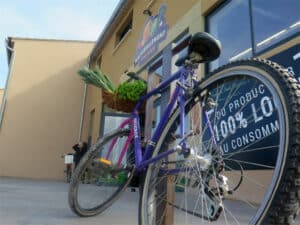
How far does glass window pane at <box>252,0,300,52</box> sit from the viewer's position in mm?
3568

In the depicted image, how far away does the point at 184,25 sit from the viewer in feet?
18.6

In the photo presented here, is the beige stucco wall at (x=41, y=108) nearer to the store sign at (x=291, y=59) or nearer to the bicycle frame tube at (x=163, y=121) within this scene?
the store sign at (x=291, y=59)

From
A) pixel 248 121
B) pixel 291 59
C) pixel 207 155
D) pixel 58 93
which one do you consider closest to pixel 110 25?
pixel 58 93

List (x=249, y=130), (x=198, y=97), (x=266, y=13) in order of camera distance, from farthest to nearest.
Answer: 1. (x=266, y=13)
2. (x=249, y=130)
3. (x=198, y=97)

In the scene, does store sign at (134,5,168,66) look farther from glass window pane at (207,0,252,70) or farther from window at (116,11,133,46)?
window at (116,11,133,46)

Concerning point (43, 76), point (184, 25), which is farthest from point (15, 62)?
point (184, 25)

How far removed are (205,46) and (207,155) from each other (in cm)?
57

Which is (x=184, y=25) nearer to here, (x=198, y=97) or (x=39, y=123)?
(x=198, y=97)

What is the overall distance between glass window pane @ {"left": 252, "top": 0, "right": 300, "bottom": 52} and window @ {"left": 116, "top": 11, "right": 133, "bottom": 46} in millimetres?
5884

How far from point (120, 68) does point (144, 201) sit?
8.00 m

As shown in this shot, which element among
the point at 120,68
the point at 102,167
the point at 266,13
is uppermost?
the point at 120,68

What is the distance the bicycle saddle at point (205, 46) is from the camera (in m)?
1.62

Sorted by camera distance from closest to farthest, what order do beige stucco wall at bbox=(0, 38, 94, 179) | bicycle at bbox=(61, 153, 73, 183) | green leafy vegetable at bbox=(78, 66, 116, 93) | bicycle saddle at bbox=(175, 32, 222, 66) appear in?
bicycle saddle at bbox=(175, 32, 222, 66) → green leafy vegetable at bbox=(78, 66, 116, 93) → bicycle at bbox=(61, 153, 73, 183) → beige stucco wall at bbox=(0, 38, 94, 179)

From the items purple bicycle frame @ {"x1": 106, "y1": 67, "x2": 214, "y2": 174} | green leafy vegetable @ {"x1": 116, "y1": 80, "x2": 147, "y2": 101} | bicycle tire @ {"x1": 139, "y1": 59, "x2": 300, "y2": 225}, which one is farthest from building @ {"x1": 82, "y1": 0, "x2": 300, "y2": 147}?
bicycle tire @ {"x1": 139, "y1": 59, "x2": 300, "y2": 225}
